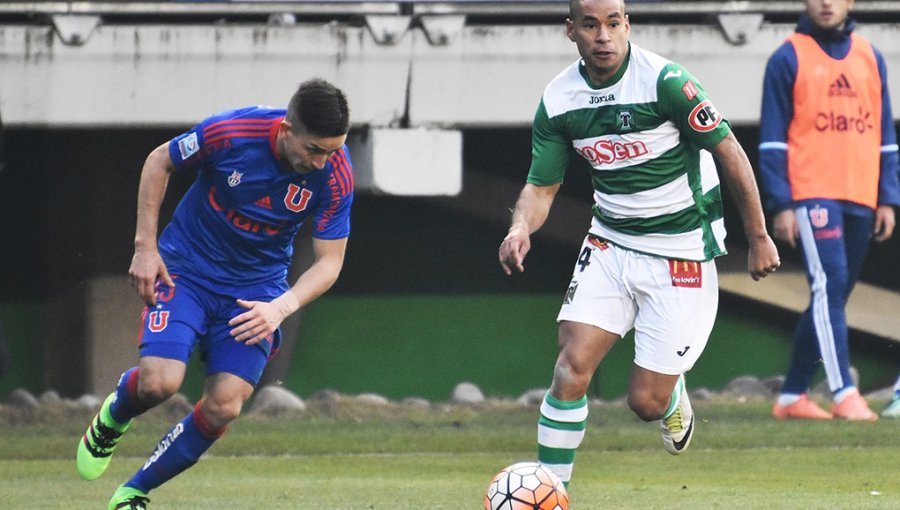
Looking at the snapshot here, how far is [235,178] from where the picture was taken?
7039 mm

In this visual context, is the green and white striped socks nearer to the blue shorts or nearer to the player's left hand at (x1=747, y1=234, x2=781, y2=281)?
the player's left hand at (x1=747, y1=234, x2=781, y2=281)

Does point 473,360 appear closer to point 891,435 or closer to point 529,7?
point 529,7

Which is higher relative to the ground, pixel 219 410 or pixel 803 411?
pixel 219 410

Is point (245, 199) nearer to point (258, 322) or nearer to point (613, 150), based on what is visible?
point (258, 322)

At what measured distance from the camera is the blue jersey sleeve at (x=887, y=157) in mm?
10719

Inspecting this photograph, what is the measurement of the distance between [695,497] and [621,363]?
21.0 ft

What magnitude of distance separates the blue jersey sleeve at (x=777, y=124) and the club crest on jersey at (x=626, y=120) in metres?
3.65

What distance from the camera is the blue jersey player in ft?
22.4

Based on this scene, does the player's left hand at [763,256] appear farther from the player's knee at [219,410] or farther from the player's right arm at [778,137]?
the player's right arm at [778,137]

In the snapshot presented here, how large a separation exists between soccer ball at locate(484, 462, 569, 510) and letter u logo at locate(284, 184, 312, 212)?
4.79ft

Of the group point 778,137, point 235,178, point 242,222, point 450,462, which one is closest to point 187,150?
point 235,178

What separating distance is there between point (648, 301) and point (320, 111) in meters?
1.72

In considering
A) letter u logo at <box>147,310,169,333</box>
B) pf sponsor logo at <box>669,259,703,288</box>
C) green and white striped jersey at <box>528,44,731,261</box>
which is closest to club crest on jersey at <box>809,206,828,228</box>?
green and white striped jersey at <box>528,44,731,261</box>

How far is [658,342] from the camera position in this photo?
722 centimetres
